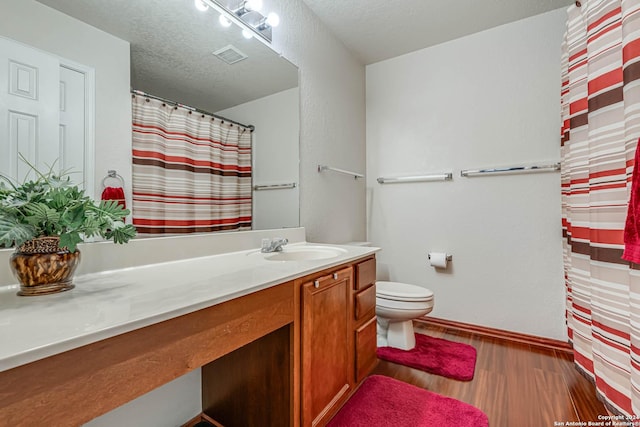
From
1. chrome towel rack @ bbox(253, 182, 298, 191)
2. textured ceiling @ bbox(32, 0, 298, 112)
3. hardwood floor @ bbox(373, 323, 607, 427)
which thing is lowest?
hardwood floor @ bbox(373, 323, 607, 427)

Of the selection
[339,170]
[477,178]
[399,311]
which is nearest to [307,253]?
[399,311]

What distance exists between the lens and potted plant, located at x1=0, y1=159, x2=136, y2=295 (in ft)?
2.34

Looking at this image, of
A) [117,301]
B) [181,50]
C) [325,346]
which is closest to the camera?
[117,301]

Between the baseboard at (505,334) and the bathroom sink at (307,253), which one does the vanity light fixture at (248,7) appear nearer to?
the bathroom sink at (307,253)

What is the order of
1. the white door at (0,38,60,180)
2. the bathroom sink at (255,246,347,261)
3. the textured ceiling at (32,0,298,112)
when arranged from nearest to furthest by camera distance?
1. the white door at (0,38,60,180)
2. the textured ceiling at (32,0,298,112)
3. the bathroom sink at (255,246,347,261)

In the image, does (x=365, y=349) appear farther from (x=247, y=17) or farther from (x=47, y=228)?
(x=247, y=17)

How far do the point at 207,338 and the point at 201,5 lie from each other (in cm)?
151

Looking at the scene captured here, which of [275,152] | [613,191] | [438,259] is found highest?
[275,152]

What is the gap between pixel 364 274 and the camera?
1.56 metres

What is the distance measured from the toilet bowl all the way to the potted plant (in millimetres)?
1605

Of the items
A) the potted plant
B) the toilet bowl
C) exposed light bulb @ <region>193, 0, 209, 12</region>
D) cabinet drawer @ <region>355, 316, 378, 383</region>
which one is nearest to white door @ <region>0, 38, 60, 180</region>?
the potted plant

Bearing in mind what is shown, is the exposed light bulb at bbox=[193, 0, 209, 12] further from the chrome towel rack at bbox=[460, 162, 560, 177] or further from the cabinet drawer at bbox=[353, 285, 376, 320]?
the chrome towel rack at bbox=[460, 162, 560, 177]

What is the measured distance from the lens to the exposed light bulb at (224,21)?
1464mm

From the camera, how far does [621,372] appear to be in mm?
1027
